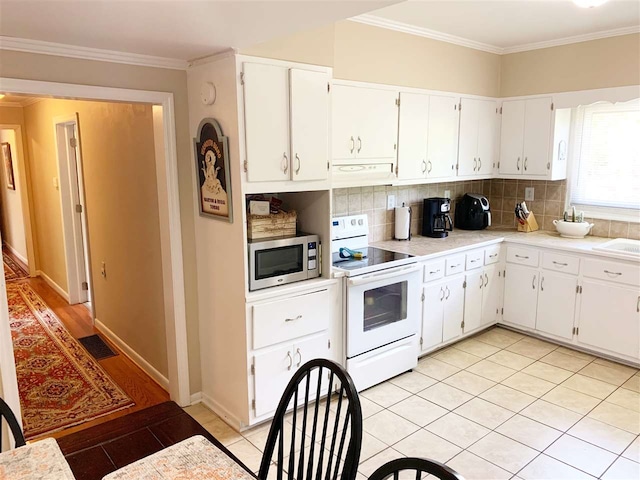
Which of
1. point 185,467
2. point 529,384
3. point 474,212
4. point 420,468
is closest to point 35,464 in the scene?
point 185,467

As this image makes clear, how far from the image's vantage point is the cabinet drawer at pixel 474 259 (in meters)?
4.02

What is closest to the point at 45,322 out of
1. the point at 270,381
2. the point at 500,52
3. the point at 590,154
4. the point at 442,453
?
the point at 270,381

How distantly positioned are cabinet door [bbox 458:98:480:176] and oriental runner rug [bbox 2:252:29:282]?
18.6ft

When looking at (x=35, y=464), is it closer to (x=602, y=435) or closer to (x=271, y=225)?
(x=271, y=225)

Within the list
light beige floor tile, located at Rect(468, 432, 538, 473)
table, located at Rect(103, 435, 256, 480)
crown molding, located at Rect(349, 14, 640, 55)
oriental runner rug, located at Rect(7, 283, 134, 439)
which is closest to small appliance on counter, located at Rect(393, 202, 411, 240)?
crown molding, located at Rect(349, 14, 640, 55)

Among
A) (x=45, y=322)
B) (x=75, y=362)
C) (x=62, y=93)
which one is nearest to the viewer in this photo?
(x=62, y=93)

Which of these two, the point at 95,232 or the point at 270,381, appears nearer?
the point at 270,381

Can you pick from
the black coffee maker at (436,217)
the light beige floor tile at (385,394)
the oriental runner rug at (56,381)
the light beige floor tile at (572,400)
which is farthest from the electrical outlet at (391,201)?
the oriental runner rug at (56,381)

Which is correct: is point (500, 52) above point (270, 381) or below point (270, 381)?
above

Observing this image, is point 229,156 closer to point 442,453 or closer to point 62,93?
point 62,93

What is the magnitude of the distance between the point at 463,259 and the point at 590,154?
1.57m

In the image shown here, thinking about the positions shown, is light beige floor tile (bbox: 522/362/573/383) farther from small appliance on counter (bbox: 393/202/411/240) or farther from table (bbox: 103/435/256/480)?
table (bbox: 103/435/256/480)

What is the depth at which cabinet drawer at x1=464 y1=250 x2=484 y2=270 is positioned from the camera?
13.2 ft

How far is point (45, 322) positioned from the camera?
482cm
